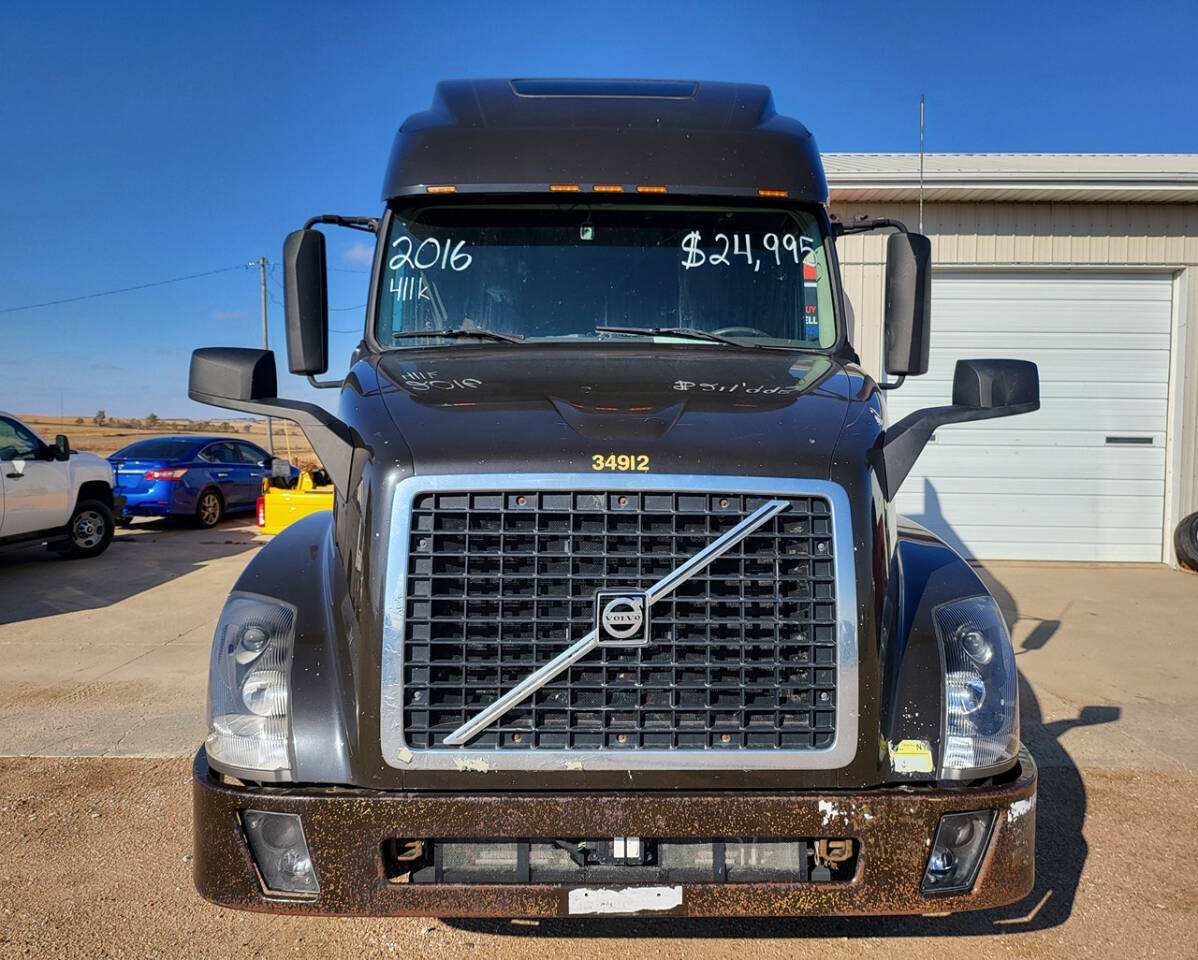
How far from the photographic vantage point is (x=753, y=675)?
8.14 feet

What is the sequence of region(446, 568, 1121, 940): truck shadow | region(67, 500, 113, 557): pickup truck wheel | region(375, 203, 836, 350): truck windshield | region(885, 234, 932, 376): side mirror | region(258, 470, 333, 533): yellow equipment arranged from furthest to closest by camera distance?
region(67, 500, 113, 557): pickup truck wheel, region(258, 470, 333, 533): yellow equipment, region(885, 234, 932, 376): side mirror, region(375, 203, 836, 350): truck windshield, region(446, 568, 1121, 940): truck shadow

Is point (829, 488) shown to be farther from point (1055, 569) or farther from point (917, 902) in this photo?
point (1055, 569)

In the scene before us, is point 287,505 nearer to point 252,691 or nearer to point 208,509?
point 208,509

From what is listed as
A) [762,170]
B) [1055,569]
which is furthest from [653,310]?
[1055,569]

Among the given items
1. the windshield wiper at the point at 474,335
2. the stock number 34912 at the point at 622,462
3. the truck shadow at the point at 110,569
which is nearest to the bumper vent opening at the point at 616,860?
the stock number 34912 at the point at 622,462

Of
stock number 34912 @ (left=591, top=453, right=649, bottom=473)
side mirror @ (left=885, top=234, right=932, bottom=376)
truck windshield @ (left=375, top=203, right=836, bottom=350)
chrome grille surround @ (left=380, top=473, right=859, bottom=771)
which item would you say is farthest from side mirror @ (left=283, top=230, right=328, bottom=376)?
side mirror @ (left=885, top=234, right=932, bottom=376)

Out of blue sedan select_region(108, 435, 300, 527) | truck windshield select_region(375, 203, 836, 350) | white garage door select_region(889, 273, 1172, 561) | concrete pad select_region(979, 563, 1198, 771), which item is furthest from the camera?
blue sedan select_region(108, 435, 300, 527)

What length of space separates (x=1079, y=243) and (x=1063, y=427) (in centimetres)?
200

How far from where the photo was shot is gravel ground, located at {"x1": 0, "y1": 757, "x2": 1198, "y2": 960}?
10.2 feet

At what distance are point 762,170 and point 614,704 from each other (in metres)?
2.26

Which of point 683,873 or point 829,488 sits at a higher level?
point 829,488

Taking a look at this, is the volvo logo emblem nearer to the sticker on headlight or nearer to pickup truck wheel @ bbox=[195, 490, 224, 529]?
the sticker on headlight

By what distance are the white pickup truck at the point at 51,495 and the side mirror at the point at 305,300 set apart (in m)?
7.86

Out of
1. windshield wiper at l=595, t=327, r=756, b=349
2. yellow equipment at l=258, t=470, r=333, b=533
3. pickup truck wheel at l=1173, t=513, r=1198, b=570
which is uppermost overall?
windshield wiper at l=595, t=327, r=756, b=349
